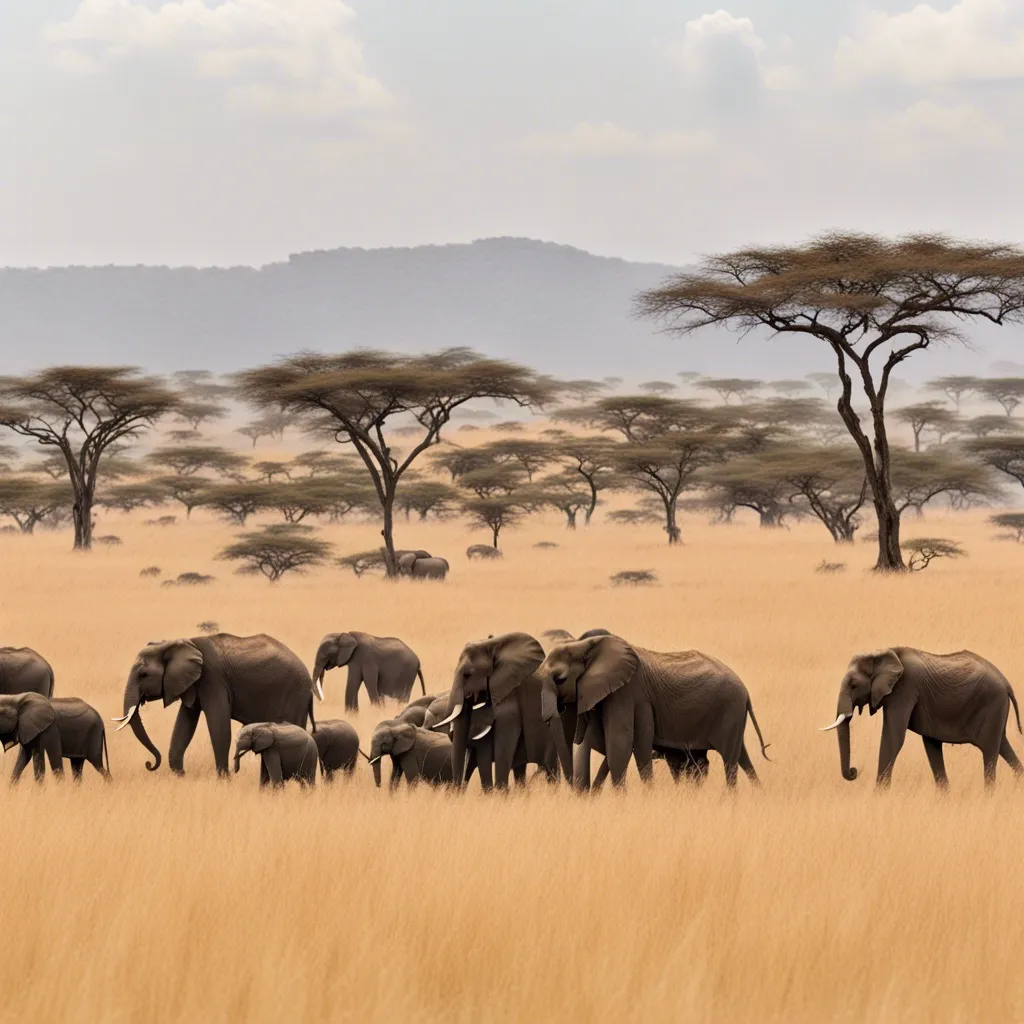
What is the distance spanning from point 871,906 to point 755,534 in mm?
48730

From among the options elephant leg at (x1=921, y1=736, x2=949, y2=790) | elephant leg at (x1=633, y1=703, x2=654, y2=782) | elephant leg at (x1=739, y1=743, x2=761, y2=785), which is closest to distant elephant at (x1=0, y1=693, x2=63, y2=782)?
elephant leg at (x1=633, y1=703, x2=654, y2=782)

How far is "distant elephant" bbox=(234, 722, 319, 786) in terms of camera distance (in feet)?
35.0

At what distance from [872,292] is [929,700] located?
21705 mm

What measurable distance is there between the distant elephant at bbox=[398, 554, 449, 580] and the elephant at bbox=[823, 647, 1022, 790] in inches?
979

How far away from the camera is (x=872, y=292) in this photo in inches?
1214

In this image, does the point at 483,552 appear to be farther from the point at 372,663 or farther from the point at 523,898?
the point at 523,898

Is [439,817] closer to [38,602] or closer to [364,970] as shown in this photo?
[364,970]

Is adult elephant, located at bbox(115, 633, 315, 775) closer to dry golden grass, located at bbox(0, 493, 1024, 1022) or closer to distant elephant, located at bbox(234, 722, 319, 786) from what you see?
dry golden grass, located at bbox(0, 493, 1024, 1022)

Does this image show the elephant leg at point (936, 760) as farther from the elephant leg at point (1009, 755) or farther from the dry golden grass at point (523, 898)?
the elephant leg at point (1009, 755)

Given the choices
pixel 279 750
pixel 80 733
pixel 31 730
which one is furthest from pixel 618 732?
pixel 31 730

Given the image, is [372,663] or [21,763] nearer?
[21,763]

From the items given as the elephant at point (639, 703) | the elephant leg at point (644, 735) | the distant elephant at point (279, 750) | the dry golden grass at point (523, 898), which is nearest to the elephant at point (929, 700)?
the dry golden grass at point (523, 898)

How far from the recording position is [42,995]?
5305 mm

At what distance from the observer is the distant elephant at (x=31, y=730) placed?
10.6 metres
